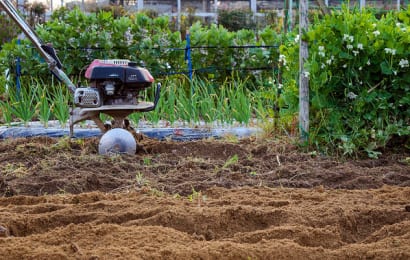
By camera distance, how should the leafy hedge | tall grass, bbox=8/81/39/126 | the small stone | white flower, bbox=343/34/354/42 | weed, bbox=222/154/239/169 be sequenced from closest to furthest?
the small stone → weed, bbox=222/154/239/169 → white flower, bbox=343/34/354/42 → tall grass, bbox=8/81/39/126 → the leafy hedge

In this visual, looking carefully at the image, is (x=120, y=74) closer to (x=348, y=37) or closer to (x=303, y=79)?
(x=303, y=79)

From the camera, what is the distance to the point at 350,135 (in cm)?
556

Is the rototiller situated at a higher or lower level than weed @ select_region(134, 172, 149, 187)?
higher

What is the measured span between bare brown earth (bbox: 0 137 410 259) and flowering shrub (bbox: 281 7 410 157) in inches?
9.0

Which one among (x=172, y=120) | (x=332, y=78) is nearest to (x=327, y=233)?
(x=332, y=78)

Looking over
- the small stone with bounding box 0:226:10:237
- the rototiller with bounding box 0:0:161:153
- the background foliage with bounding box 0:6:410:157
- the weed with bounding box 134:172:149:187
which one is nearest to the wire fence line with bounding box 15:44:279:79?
the background foliage with bounding box 0:6:410:157

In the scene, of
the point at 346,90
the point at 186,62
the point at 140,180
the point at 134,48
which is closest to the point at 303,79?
the point at 346,90

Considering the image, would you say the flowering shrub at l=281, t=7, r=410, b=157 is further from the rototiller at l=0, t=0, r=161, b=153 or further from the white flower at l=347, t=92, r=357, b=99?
the rototiller at l=0, t=0, r=161, b=153

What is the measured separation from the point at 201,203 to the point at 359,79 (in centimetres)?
238

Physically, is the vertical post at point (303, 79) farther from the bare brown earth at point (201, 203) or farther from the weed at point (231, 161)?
the weed at point (231, 161)

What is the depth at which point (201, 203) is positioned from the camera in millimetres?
3742

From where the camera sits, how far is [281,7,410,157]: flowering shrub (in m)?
5.46

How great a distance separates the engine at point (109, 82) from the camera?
5.69m

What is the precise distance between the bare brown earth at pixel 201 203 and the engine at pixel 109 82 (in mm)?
421
